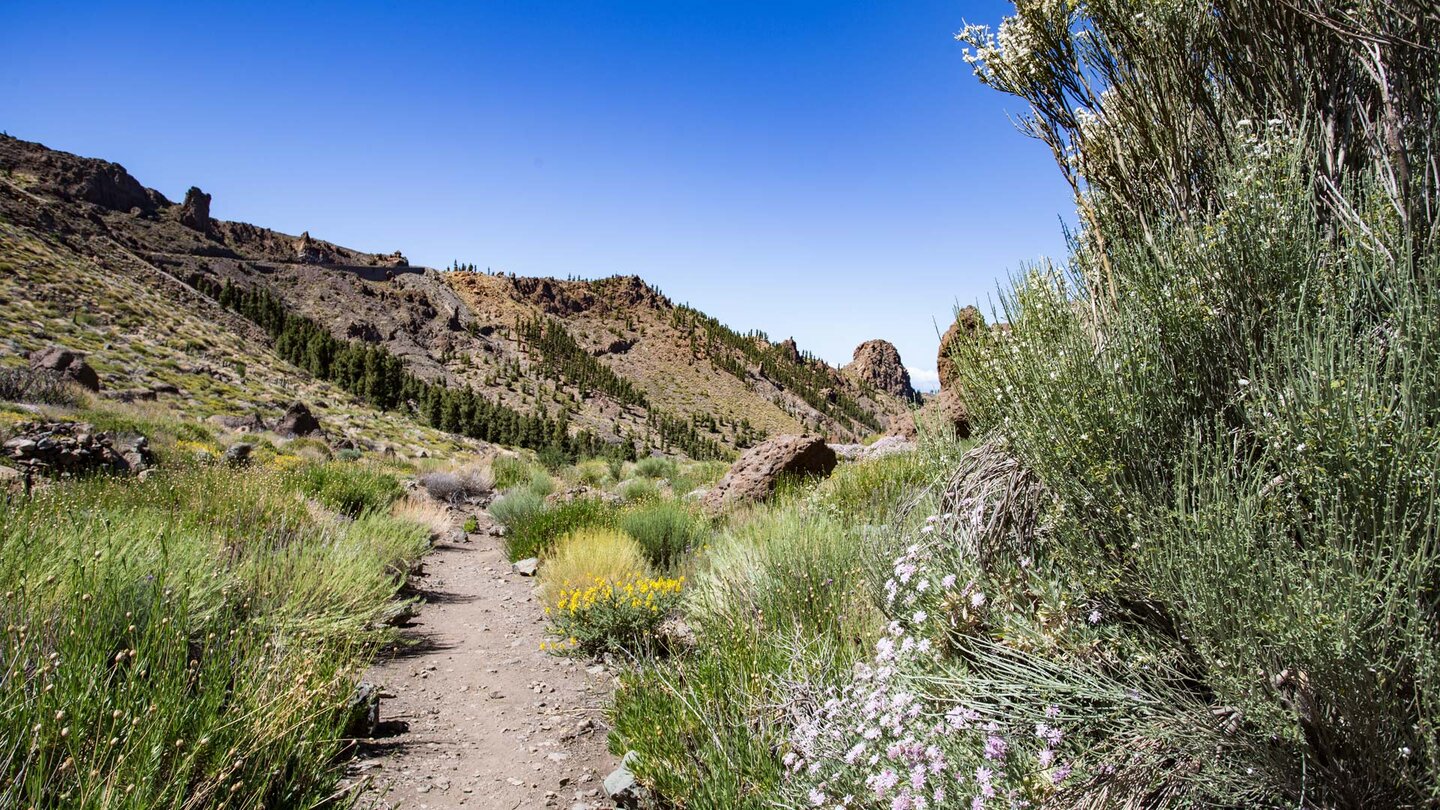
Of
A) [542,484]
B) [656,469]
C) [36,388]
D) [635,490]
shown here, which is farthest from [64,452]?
[656,469]

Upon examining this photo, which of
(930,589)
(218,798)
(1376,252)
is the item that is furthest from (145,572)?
(1376,252)

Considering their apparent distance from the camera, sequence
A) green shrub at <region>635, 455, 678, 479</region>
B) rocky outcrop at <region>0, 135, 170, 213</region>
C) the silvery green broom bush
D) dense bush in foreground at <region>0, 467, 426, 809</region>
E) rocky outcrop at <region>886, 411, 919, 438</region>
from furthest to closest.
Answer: rocky outcrop at <region>0, 135, 170, 213</region> → green shrub at <region>635, 455, 678, 479</region> → rocky outcrop at <region>886, 411, 919, 438</region> → dense bush in foreground at <region>0, 467, 426, 809</region> → the silvery green broom bush

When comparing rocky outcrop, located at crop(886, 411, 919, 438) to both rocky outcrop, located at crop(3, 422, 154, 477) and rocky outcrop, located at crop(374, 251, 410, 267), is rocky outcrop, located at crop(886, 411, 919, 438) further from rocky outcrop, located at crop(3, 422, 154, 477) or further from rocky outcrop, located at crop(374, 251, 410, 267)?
rocky outcrop, located at crop(374, 251, 410, 267)

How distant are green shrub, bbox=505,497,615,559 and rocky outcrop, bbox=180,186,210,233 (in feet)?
266

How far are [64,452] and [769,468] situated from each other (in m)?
10.2

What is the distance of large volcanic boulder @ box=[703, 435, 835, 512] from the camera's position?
11.3 meters

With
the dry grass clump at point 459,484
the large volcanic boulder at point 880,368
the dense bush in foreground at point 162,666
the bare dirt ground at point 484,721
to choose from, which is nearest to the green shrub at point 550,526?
the bare dirt ground at point 484,721

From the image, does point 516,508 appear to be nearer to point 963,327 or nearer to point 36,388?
point 963,327

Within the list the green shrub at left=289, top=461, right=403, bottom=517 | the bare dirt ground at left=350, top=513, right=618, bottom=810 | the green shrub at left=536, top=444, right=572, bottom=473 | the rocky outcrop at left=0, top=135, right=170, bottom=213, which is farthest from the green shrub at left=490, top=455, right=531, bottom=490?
the rocky outcrop at left=0, top=135, right=170, bottom=213

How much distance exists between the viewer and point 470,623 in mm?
7348

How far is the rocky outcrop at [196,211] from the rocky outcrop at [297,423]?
6394cm

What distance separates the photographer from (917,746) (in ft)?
7.71

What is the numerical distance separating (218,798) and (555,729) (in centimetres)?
239

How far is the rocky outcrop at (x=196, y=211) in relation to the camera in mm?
71125
